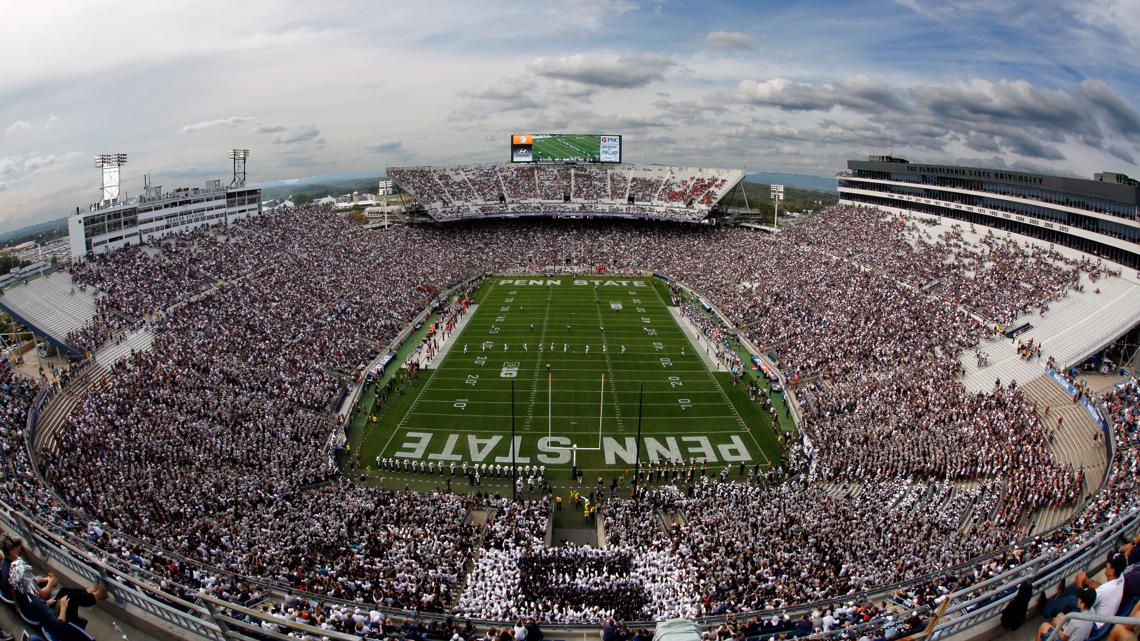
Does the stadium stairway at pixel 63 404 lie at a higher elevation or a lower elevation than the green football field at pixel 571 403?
higher

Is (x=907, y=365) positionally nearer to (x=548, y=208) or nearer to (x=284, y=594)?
(x=284, y=594)

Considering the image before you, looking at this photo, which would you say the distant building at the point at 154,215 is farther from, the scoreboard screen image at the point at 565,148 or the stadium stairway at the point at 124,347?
the scoreboard screen image at the point at 565,148

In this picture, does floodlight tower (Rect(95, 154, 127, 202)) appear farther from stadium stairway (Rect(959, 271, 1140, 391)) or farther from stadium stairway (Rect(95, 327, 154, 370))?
stadium stairway (Rect(959, 271, 1140, 391))

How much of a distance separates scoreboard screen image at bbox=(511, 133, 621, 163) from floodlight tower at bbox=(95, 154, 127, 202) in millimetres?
39978

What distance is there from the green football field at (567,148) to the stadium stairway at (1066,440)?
55263 millimetres

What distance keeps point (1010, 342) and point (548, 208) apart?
151 feet

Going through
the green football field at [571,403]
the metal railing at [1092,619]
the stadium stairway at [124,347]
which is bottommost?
the green football field at [571,403]

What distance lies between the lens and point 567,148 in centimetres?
7288

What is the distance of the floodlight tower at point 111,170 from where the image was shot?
3897cm

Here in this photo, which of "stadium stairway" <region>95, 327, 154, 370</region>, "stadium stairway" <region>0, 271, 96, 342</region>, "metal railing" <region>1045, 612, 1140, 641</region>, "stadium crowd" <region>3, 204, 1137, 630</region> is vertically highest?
"metal railing" <region>1045, 612, 1140, 641</region>

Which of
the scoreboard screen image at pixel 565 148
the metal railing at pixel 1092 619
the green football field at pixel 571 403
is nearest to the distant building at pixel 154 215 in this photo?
the green football field at pixel 571 403

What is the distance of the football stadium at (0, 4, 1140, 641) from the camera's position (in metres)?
10.8

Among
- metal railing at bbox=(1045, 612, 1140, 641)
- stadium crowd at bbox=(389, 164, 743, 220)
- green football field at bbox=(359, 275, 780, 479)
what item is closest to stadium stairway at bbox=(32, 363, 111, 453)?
green football field at bbox=(359, 275, 780, 479)

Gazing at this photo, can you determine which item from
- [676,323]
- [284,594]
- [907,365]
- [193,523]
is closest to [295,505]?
[193,523]
